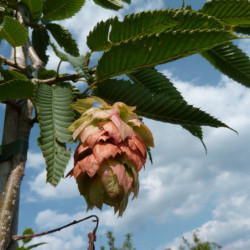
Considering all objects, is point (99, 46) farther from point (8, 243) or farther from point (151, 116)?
point (8, 243)

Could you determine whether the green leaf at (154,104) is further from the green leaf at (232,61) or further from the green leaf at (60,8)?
the green leaf at (60,8)

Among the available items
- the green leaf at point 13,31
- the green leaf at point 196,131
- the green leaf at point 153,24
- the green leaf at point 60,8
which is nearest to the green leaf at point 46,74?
the green leaf at point 13,31

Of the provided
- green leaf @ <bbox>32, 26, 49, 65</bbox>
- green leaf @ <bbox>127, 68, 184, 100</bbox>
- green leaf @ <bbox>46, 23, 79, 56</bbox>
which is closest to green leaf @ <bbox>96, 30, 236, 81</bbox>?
green leaf @ <bbox>127, 68, 184, 100</bbox>

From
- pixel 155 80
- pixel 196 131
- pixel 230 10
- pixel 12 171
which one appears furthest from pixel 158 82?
pixel 12 171

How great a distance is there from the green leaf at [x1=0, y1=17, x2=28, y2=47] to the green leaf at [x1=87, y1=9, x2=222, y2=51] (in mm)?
234

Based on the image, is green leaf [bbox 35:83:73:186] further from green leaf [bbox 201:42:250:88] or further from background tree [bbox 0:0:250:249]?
green leaf [bbox 201:42:250:88]

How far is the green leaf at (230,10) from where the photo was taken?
3.43 feet

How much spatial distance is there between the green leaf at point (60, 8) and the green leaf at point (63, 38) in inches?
2.1

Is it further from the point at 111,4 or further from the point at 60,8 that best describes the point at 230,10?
the point at 111,4

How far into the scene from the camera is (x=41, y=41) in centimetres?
170

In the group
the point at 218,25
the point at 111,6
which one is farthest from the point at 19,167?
the point at 111,6

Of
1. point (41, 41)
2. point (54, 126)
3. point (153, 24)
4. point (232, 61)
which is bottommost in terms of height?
point (54, 126)

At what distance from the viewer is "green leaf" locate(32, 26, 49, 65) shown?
5.44 feet

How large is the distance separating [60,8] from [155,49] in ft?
2.92
